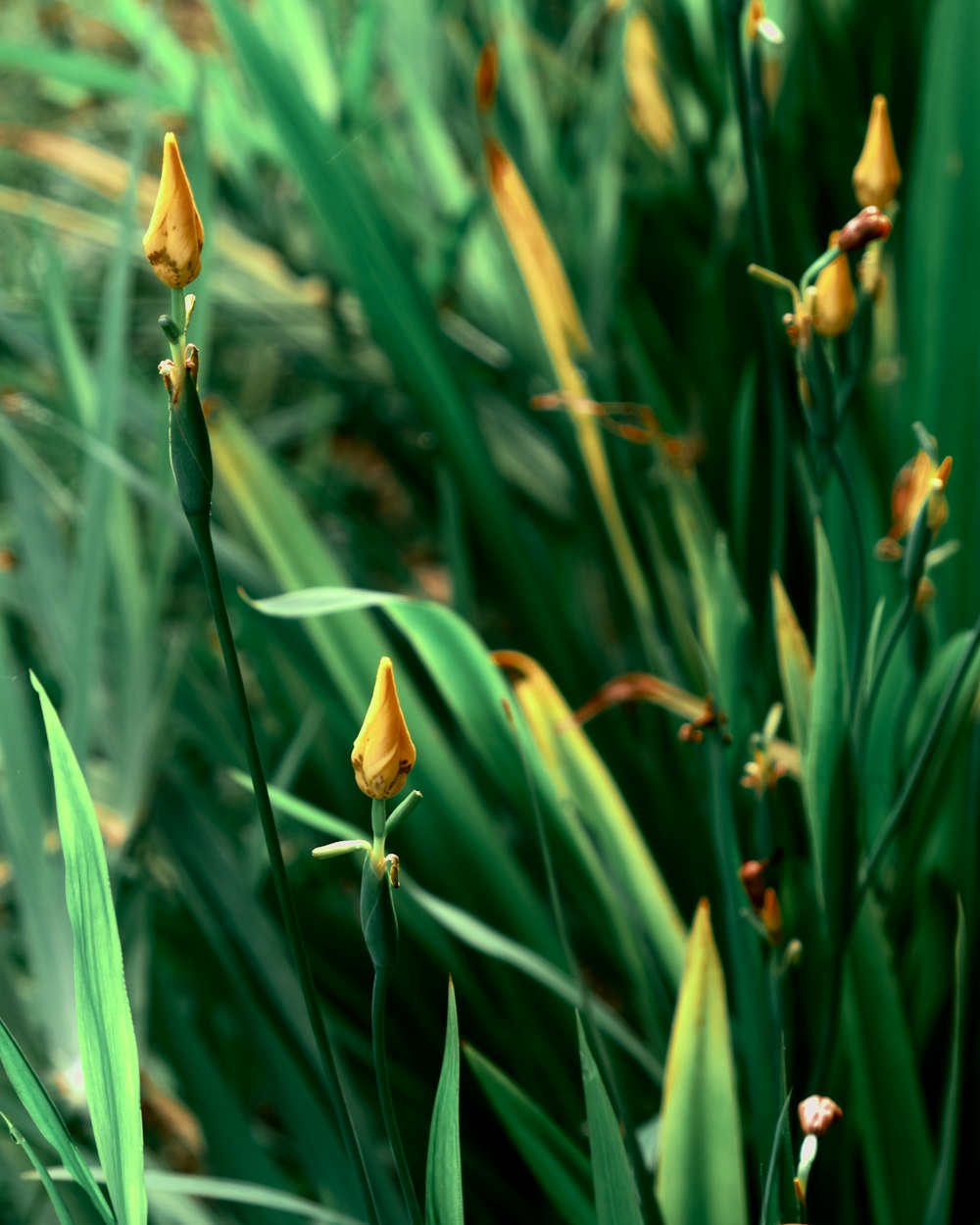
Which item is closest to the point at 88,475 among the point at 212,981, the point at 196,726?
the point at 196,726

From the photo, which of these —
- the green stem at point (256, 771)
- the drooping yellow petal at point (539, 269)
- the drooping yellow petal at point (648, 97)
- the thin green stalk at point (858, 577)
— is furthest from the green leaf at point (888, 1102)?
the drooping yellow petal at point (648, 97)

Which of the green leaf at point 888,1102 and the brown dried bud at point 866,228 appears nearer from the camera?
the brown dried bud at point 866,228

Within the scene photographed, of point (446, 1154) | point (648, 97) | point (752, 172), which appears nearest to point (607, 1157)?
point (446, 1154)

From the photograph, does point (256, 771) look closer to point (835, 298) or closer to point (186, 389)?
point (186, 389)

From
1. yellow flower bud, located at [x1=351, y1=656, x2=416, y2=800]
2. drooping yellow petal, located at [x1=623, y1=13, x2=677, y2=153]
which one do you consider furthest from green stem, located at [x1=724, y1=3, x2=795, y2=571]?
drooping yellow petal, located at [x1=623, y1=13, x2=677, y2=153]

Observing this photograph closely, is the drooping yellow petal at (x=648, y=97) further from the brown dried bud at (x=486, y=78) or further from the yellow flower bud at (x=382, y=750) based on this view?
the yellow flower bud at (x=382, y=750)

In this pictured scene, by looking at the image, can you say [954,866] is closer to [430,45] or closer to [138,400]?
[138,400]
